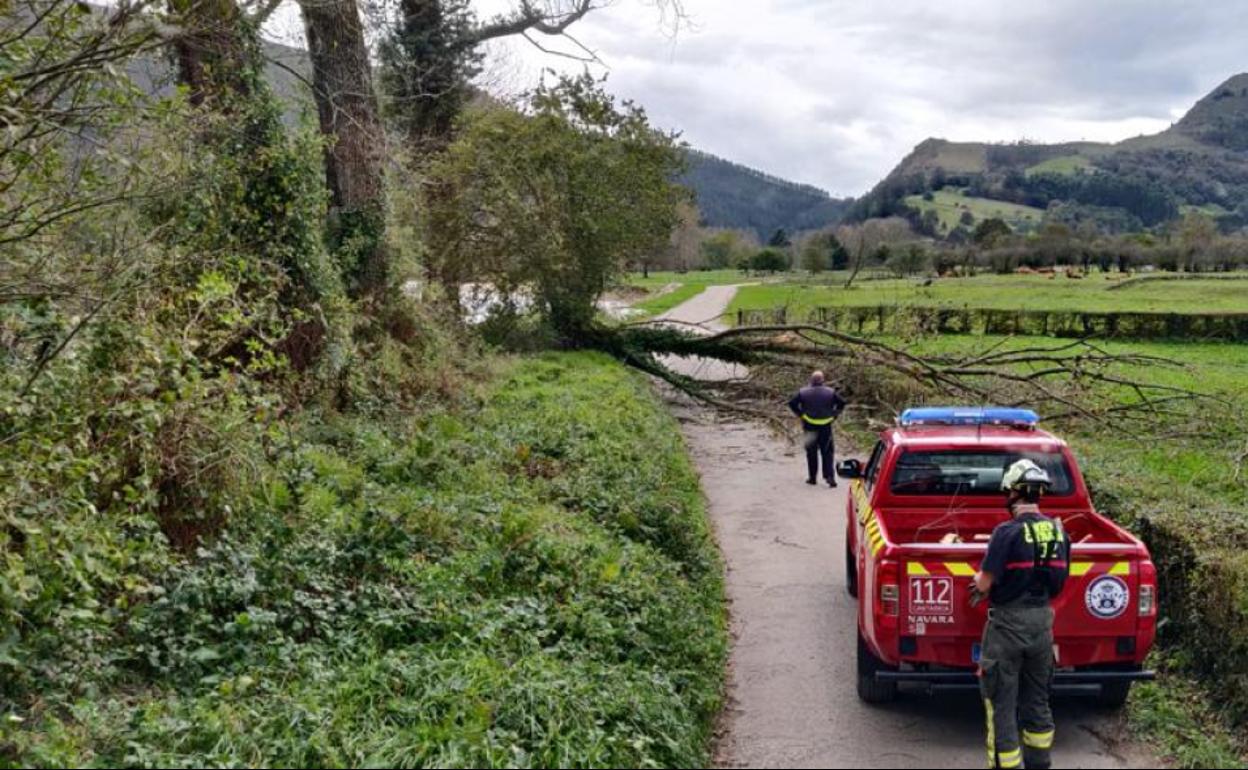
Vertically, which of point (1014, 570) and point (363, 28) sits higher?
point (363, 28)

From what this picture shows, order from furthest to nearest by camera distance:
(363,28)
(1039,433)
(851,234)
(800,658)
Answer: (851,234) < (363,28) < (1039,433) < (800,658)

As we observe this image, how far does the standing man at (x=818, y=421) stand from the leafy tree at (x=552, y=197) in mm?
11660

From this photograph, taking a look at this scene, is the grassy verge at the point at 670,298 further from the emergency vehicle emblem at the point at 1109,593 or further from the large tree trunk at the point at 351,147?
the emergency vehicle emblem at the point at 1109,593

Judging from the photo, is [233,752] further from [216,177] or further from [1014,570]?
[216,177]

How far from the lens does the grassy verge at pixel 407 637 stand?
553 centimetres

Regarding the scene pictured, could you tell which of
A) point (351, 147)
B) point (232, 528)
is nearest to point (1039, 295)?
point (351, 147)

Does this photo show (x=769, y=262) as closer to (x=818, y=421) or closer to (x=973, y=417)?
(x=818, y=421)

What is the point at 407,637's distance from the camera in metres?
7.21

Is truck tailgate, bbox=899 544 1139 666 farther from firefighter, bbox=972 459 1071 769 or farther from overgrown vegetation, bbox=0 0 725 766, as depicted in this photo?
overgrown vegetation, bbox=0 0 725 766

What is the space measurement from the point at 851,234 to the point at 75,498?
108 metres

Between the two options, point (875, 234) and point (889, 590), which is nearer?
point (889, 590)

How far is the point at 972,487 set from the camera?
9.02 metres

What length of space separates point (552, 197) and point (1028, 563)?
2119cm

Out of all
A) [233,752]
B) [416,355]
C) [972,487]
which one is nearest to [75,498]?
[233,752]
